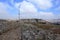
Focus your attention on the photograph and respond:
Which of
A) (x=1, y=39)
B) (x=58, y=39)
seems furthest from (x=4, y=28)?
(x=58, y=39)

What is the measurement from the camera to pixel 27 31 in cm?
2214

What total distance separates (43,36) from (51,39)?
1022mm

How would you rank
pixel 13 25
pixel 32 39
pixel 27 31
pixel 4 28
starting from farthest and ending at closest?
pixel 13 25
pixel 4 28
pixel 27 31
pixel 32 39

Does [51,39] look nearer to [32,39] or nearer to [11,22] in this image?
[32,39]

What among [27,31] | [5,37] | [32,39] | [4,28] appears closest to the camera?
[32,39]

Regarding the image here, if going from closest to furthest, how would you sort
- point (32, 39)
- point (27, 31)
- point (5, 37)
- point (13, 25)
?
point (32, 39) < point (27, 31) < point (5, 37) < point (13, 25)

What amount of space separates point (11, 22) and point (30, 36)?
12.0 m

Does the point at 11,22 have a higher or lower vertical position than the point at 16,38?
higher

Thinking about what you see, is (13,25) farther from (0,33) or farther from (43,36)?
(43,36)

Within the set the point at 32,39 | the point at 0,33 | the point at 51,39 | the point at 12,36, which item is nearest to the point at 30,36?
the point at 32,39

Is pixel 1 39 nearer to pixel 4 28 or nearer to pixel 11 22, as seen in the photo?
pixel 4 28

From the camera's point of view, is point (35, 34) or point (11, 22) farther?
point (11, 22)

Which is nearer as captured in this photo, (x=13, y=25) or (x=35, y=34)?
(x=35, y=34)

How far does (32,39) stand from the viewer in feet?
67.6
